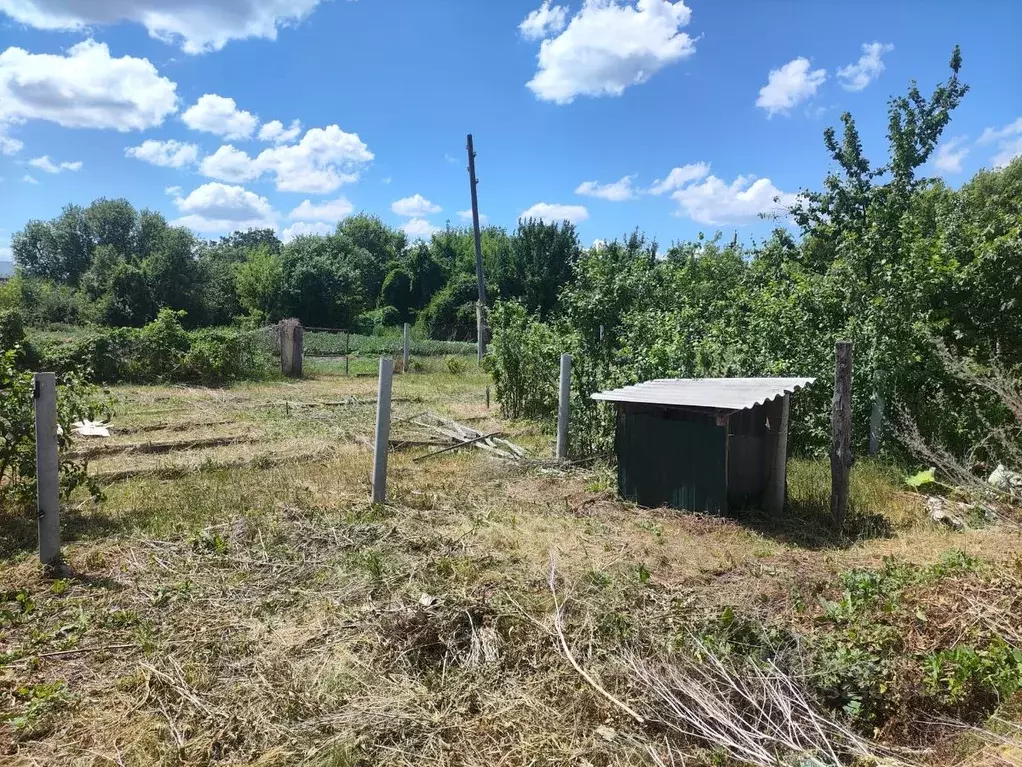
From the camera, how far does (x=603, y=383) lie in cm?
905

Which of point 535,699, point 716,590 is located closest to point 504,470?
point 716,590

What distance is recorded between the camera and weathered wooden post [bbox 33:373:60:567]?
4512 mm

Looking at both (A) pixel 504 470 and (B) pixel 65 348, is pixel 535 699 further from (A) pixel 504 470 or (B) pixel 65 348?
(B) pixel 65 348

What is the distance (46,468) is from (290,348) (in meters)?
14.5

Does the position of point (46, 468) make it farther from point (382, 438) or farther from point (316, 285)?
point (316, 285)

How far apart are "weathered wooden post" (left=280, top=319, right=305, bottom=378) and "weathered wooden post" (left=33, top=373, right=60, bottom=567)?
566 inches

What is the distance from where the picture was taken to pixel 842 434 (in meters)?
5.79

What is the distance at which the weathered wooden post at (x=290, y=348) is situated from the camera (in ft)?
60.9

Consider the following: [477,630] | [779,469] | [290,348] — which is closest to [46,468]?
[477,630]

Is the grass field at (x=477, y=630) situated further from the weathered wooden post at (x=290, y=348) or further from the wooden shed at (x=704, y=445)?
the weathered wooden post at (x=290, y=348)

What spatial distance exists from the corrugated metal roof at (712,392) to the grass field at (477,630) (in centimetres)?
112

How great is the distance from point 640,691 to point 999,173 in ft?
110

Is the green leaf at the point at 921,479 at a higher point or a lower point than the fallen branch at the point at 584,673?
higher

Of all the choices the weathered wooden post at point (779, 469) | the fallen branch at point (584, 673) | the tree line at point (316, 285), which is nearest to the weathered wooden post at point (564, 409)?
the weathered wooden post at point (779, 469)
